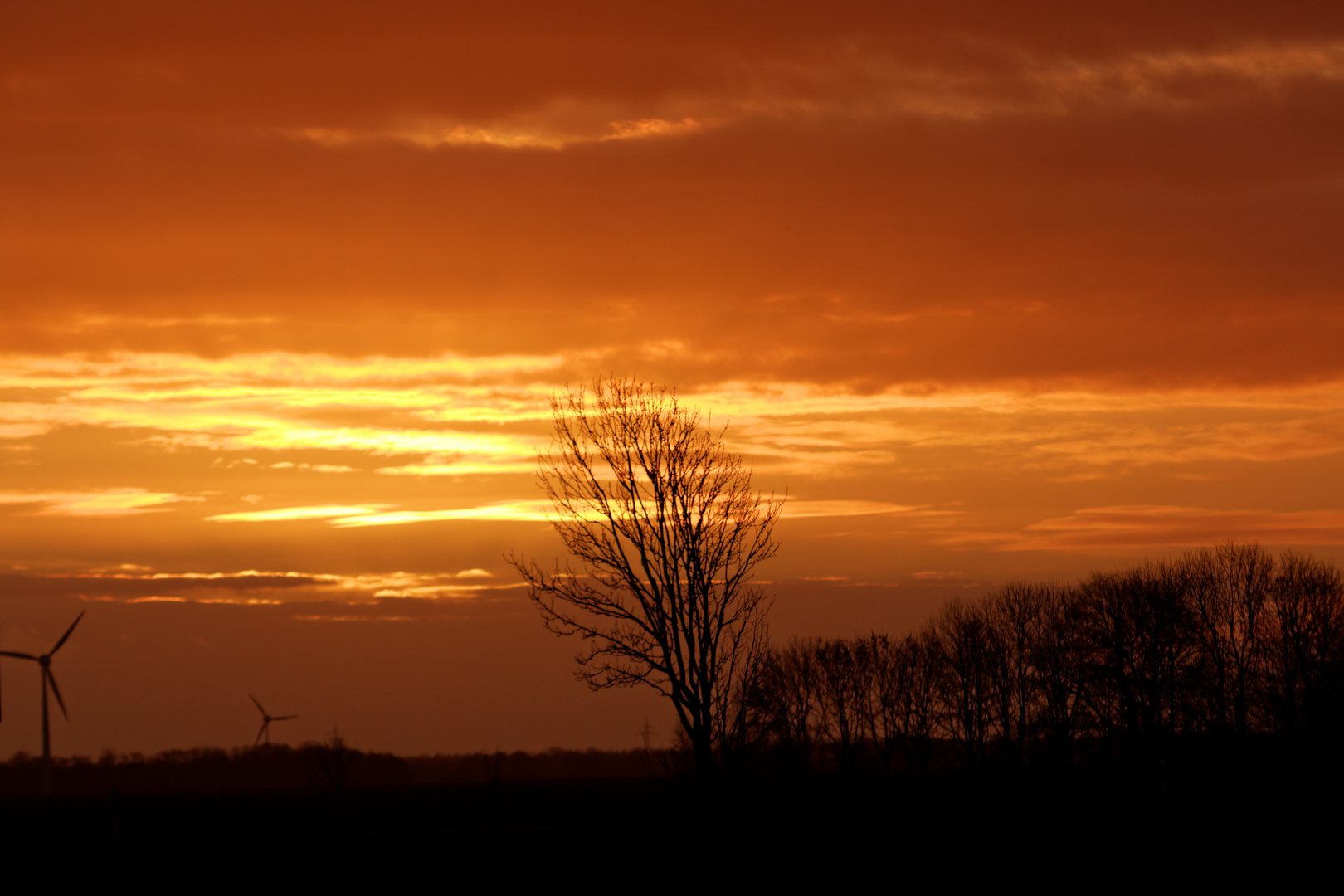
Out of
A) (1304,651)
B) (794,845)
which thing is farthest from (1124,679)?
(794,845)

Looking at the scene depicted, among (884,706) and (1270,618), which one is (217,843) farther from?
(884,706)

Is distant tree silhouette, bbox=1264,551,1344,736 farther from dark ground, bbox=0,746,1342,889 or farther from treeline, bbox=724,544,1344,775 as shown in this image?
dark ground, bbox=0,746,1342,889

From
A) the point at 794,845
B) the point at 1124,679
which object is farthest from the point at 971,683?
the point at 794,845

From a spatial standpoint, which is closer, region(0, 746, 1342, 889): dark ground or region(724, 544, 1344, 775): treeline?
region(0, 746, 1342, 889): dark ground

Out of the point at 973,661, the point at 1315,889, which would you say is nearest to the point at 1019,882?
the point at 1315,889

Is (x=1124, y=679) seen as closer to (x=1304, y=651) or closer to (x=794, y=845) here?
(x=1304, y=651)

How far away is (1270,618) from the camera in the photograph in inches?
3883

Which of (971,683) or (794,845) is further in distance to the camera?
(971,683)

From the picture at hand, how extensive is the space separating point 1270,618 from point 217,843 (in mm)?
93919

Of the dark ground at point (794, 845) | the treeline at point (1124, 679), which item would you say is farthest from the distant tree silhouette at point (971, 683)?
the dark ground at point (794, 845)

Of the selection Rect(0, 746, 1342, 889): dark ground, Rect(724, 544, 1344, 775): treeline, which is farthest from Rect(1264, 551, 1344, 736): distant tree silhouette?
Rect(0, 746, 1342, 889): dark ground

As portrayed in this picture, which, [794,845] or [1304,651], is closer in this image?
[794,845]

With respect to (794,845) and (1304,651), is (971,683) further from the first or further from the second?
(794,845)

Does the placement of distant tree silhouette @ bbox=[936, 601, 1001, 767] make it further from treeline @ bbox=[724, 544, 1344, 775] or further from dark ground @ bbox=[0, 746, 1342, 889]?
dark ground @ bbox=[0, 746, 1342, 889]
